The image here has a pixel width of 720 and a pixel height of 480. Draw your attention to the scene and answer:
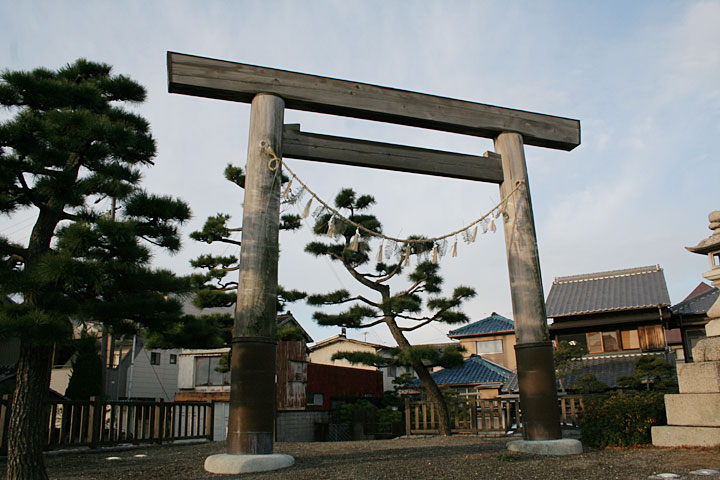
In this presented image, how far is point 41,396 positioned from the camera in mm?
5430

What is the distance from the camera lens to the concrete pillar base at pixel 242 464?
5.03m

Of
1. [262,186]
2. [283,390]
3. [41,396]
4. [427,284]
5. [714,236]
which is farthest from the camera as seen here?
[283,390]

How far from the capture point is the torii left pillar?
5.26m

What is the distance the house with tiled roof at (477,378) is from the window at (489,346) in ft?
8.67

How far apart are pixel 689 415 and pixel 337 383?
50.0ft

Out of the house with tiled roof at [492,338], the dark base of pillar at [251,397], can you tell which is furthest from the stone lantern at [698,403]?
the house with tiled roof at [492,338]

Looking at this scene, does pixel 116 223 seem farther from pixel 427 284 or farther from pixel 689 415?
pixel 427 284

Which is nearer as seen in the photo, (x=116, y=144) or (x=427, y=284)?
(x=116, y=144)

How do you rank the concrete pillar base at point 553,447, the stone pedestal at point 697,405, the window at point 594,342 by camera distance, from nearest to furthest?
1. the concrete pillar base at point 553,447
2. the stone pedestal at point 697,405
3. the window at point 594,342

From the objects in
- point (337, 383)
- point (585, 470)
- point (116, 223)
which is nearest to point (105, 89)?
point (116, 223)

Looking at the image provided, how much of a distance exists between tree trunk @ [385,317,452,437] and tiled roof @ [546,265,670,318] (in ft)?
28.0

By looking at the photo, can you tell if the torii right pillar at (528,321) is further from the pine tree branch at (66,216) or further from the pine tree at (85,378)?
the pine tree at (85,378)

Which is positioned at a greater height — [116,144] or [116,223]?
[116,144]

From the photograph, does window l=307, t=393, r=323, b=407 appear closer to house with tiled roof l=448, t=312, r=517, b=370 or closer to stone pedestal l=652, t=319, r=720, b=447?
house with tiled roof l=448, t=312, r=517, b=370
